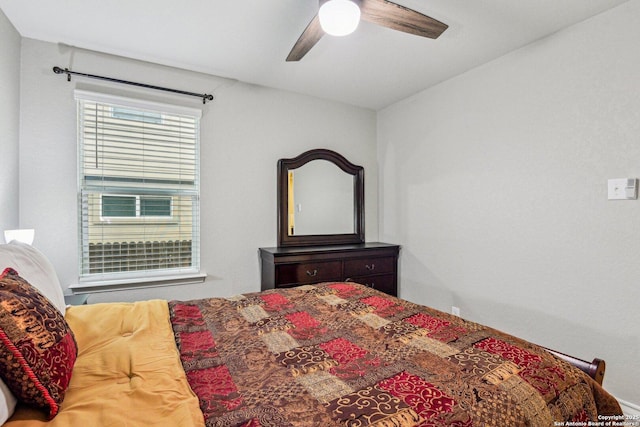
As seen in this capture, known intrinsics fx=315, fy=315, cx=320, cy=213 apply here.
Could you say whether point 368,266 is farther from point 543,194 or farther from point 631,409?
point 631,409

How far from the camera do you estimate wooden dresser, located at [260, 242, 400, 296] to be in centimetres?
292

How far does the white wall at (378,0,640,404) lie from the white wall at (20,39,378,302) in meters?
1.01

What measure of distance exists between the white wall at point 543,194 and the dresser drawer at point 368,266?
0.30 m

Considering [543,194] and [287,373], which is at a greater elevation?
[543,194]

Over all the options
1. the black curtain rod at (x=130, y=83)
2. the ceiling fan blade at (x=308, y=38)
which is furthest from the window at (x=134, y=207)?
the ceiling fan blade at (x=308, y=38)

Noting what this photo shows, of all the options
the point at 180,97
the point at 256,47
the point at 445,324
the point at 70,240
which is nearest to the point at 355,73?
the point at 256,47

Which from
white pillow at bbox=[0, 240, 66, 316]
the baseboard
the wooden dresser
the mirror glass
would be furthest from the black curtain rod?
the baseboard

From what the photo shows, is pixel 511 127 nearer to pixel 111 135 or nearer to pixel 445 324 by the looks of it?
pixel 445 324

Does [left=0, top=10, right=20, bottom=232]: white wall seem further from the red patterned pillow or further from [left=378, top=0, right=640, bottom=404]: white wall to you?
[left=378, top=0, right=640, bottom=404]: white wall

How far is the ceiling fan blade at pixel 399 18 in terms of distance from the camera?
1626mm

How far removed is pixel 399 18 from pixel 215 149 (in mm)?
1956

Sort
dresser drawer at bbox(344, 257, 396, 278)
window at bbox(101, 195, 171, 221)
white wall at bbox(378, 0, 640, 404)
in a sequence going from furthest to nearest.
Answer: dresser drawer at bbox(344, 257, 396, 278)
window at bbox(101, 195, 171, 221)
white wall at bbox(378, 0, 640, 404)

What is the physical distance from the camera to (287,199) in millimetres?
3350

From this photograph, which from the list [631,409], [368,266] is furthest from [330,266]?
[631,409]
